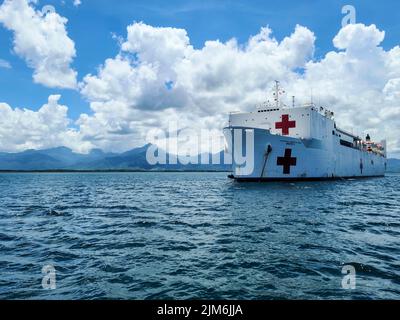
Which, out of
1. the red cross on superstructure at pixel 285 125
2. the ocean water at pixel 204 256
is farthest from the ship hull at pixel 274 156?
the ocean water at pixel 204 256

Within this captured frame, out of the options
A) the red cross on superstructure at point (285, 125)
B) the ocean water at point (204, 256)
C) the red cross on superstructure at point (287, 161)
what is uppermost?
the red cross on superstructure at point (285, 125)

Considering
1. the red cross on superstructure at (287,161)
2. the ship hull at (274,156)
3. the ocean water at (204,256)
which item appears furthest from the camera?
the red cross on superstructure at (287,161)

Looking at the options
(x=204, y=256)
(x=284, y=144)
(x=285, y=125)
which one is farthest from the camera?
(x=285, y=125)

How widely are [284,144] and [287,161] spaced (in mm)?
2261

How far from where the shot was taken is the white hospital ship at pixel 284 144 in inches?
1179

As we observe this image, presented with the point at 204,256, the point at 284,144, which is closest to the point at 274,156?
the point at 284,144

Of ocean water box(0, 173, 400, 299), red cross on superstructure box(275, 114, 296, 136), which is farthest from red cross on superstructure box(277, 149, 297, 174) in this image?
ocean water box(0, 173, 400, 299)

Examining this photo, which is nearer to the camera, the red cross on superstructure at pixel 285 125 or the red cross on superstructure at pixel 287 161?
the red cross on superstructure at pixel 287 161

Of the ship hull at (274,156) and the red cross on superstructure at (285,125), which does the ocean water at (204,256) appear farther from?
the red cross on superstructure at (285,125)

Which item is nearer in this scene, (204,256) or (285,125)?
(204,256)

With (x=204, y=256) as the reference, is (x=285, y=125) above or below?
above

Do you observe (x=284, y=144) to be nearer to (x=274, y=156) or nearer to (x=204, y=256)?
(x=274, y=156)

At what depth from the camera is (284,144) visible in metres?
30.1

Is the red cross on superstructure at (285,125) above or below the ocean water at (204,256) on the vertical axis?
above
